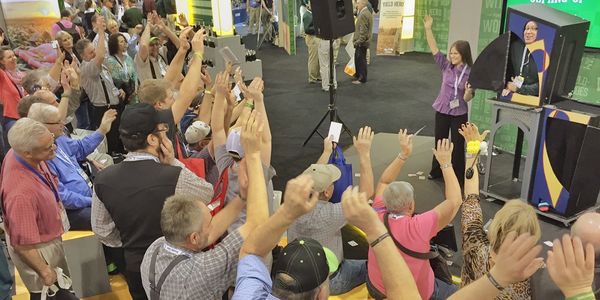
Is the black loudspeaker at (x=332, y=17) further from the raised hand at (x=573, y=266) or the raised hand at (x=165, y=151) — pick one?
the raised hand at (x=573, y=266)

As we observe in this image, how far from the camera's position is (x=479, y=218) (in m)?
2.60

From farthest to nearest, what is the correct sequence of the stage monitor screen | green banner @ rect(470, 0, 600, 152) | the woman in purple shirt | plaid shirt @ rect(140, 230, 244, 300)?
green banner @ rect(470, 0, 600, 152) → the stage monitor screen → the woman in purple shirt → plaid shirt @ rect(140, 230, 244, 300)

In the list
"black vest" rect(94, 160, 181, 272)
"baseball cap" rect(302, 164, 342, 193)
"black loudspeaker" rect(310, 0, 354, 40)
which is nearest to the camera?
"black vest" rect(94, 160, 181, 272)

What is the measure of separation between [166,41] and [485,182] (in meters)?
5.13

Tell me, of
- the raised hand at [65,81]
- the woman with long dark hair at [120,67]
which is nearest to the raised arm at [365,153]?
the raised hand at [65,81]

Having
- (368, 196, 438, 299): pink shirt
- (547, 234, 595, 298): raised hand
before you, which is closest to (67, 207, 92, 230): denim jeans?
(368, 196, 438, 299): pink shirt

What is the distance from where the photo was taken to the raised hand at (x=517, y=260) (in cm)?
140

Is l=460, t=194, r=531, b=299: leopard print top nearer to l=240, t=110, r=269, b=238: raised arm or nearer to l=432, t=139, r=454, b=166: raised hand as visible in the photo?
l=432, t=139, r=454, b=166: raised hand

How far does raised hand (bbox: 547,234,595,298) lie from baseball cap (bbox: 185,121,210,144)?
2.81 m

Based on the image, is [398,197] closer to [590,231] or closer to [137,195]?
[590,231]

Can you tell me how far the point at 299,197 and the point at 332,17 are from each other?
4686mm

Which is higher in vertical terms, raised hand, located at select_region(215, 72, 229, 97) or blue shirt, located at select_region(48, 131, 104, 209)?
raised hand, located at select_region(215, 72, 229, 97)

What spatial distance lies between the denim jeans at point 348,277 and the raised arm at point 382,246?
1.36m

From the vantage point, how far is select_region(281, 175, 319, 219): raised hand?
1.55 m
